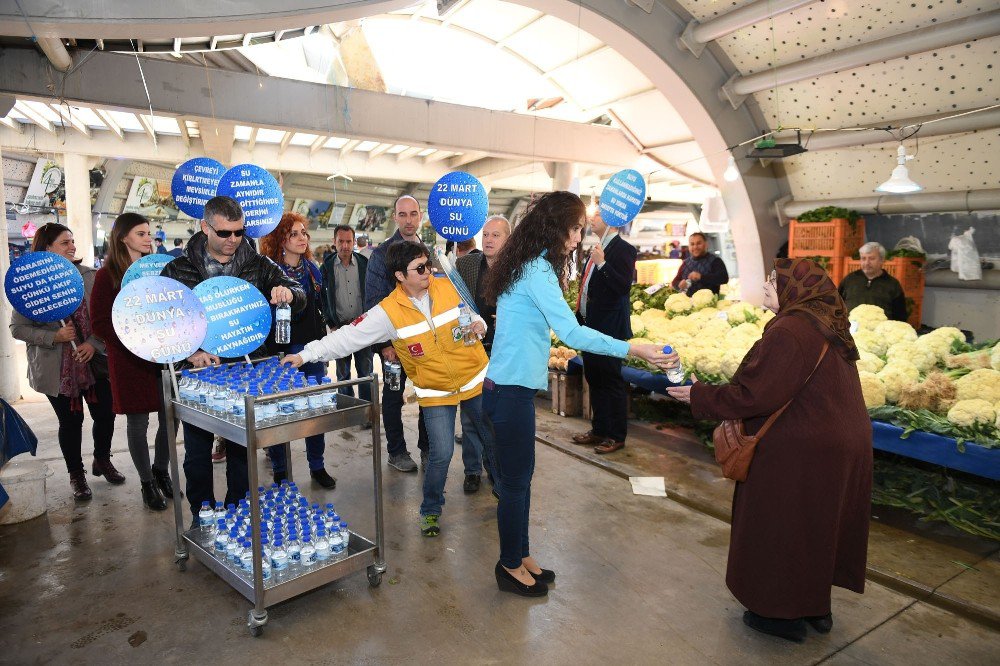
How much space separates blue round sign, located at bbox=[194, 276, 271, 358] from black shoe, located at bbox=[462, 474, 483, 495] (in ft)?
5.88

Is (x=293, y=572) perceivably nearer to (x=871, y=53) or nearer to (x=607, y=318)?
(x=607, y=318)

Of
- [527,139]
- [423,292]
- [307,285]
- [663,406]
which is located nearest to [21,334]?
[307,285]

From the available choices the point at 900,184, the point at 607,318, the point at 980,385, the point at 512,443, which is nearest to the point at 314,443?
the point at 512,443

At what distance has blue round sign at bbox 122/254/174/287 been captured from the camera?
3513 millimetres

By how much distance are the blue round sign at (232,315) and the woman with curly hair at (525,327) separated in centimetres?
127

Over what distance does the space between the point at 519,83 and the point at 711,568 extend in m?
9.49

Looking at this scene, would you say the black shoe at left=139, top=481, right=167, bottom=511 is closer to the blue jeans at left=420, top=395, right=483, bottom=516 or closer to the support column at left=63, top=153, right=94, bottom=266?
the blue jeans at left=420, top=395, right=483, bottom=516

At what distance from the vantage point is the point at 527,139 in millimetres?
10688

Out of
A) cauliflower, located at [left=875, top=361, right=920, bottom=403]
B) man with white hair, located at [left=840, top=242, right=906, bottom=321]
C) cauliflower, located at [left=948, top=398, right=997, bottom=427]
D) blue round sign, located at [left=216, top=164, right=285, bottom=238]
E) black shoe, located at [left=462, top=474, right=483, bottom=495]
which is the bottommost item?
black shoe, located at [left=462, top=474, right=483, bottom=495]

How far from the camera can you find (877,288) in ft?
19.5

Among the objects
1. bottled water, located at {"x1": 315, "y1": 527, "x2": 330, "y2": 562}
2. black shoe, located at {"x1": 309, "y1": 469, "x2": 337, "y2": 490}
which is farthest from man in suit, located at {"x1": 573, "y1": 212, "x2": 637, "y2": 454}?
bottled water, located at {"x1": 315, "y1": 527, "x2": 330, "y2": 562}

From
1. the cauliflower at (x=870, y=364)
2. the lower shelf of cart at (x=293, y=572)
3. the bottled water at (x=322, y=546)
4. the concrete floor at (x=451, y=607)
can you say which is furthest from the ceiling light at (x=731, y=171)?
the bottled water at (x=322, y=546)

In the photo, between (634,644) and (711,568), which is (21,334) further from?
(711,568)

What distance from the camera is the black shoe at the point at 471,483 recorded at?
418 cm
